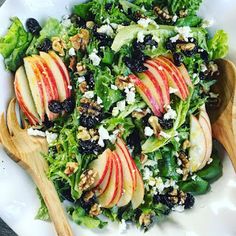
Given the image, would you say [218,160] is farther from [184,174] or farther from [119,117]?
[119,117]

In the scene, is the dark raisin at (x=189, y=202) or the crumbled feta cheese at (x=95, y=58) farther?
the dark raisin at (x=189, y=202)

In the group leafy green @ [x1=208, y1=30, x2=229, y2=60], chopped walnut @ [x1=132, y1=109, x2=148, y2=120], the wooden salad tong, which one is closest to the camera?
the wooden salad tong

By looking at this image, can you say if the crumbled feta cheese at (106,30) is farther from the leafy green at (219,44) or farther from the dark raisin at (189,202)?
the dark raisin at (189,202)

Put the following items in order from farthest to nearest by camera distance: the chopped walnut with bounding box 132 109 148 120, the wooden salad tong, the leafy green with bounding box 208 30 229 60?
the leafy green with bounding box 208 30 229 60, the chopped walnut with bounding box 132 109 148 120, the wooden salad tong


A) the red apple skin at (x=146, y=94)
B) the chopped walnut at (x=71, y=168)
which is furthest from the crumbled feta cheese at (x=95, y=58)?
the chopped walnut at (x=71, y=168)

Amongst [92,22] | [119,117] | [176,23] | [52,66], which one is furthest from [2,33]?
[176,23]

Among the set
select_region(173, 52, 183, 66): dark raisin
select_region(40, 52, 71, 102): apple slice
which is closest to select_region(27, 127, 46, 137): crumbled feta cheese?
select_region(40, 52, 71, 102): apple slice

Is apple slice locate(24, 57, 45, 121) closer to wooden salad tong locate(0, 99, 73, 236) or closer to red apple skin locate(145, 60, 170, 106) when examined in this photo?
wooden salad tong locate(0, 99, 73, 236)
